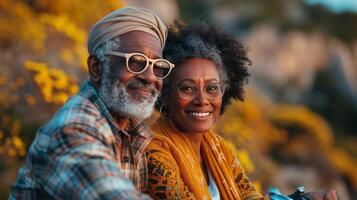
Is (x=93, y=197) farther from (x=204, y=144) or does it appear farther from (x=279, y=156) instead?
(x=279, y=156)

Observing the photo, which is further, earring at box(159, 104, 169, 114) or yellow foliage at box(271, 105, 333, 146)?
yellow foliage at box(271, 105, 333, 146)

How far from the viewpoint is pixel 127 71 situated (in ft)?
8.85

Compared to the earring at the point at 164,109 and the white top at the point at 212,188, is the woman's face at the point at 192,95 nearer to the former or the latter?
the earring at the point at 164,109

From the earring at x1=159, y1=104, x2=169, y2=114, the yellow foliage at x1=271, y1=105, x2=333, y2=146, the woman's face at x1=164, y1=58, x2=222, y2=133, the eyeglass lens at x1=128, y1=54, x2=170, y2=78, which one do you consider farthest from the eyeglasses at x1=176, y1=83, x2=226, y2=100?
the yellow foliage at x1=271, y1=105, x2=333, y2=146

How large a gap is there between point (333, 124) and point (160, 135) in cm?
3020

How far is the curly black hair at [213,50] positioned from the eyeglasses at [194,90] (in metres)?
0.09

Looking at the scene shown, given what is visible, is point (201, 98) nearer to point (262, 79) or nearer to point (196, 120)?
point (196, 120)

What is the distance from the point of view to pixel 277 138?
16.5m

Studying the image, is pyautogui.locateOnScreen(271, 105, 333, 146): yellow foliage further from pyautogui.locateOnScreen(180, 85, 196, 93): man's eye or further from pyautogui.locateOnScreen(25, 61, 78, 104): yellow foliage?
pyautogui.locateOnScreen(180, 85, 196, 93): man's eye

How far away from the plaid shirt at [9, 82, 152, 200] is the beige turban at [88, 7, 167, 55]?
9.5 inches

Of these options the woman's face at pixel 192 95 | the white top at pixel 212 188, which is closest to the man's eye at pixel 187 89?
the woman's face at pixel 192 95

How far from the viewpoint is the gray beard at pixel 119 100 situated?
105 inches

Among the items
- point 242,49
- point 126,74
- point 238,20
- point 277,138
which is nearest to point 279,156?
point 277,138

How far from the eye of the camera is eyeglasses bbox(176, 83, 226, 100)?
11.2 ft
